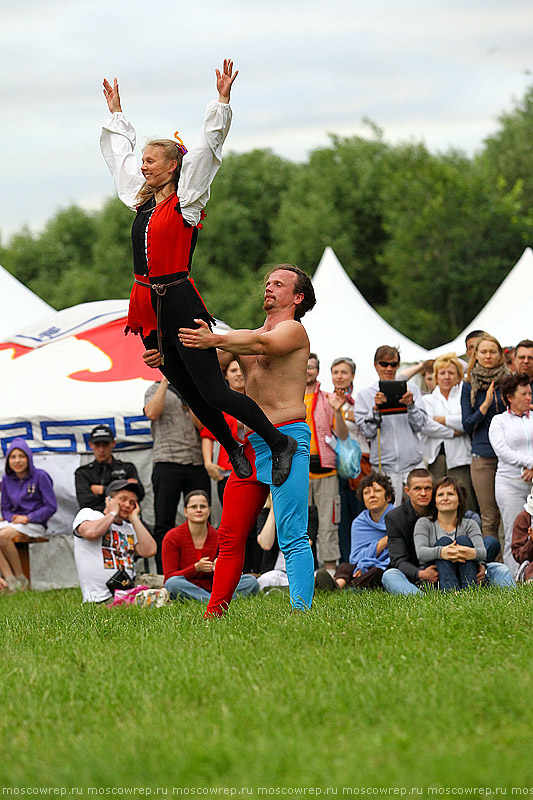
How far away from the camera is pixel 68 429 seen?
1255cm

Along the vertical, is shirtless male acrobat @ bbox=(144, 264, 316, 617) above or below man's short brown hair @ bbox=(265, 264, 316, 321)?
below

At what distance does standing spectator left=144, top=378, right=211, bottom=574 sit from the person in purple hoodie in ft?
4.97

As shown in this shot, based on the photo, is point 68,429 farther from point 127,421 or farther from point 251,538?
point 251,538

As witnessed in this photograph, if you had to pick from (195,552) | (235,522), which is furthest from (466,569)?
(235,522)

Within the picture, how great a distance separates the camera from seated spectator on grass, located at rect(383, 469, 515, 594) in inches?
331

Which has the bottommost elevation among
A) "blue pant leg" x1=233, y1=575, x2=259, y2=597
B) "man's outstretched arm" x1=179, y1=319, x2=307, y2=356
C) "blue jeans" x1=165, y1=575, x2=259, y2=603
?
"blue pant leg" x1=233, y1=575, x2=259, y2=597

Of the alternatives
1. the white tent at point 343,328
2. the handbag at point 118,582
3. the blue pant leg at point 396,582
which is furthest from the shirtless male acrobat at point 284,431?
the white tent at point 343,328

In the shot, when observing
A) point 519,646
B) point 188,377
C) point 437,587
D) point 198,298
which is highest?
point 198,298

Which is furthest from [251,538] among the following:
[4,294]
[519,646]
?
[4,294]

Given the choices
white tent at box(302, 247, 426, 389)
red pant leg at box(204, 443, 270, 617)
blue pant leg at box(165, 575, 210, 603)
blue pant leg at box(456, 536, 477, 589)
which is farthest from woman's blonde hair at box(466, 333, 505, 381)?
white tent at box(302, 247, 426, 389)

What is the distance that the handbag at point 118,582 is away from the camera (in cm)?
945

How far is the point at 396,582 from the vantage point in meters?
8.34

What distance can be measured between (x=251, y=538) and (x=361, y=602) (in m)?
3.88

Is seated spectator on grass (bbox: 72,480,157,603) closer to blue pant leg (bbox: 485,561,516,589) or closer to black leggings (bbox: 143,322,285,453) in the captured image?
blue pant leg (bbox: 485,561,516,589)
